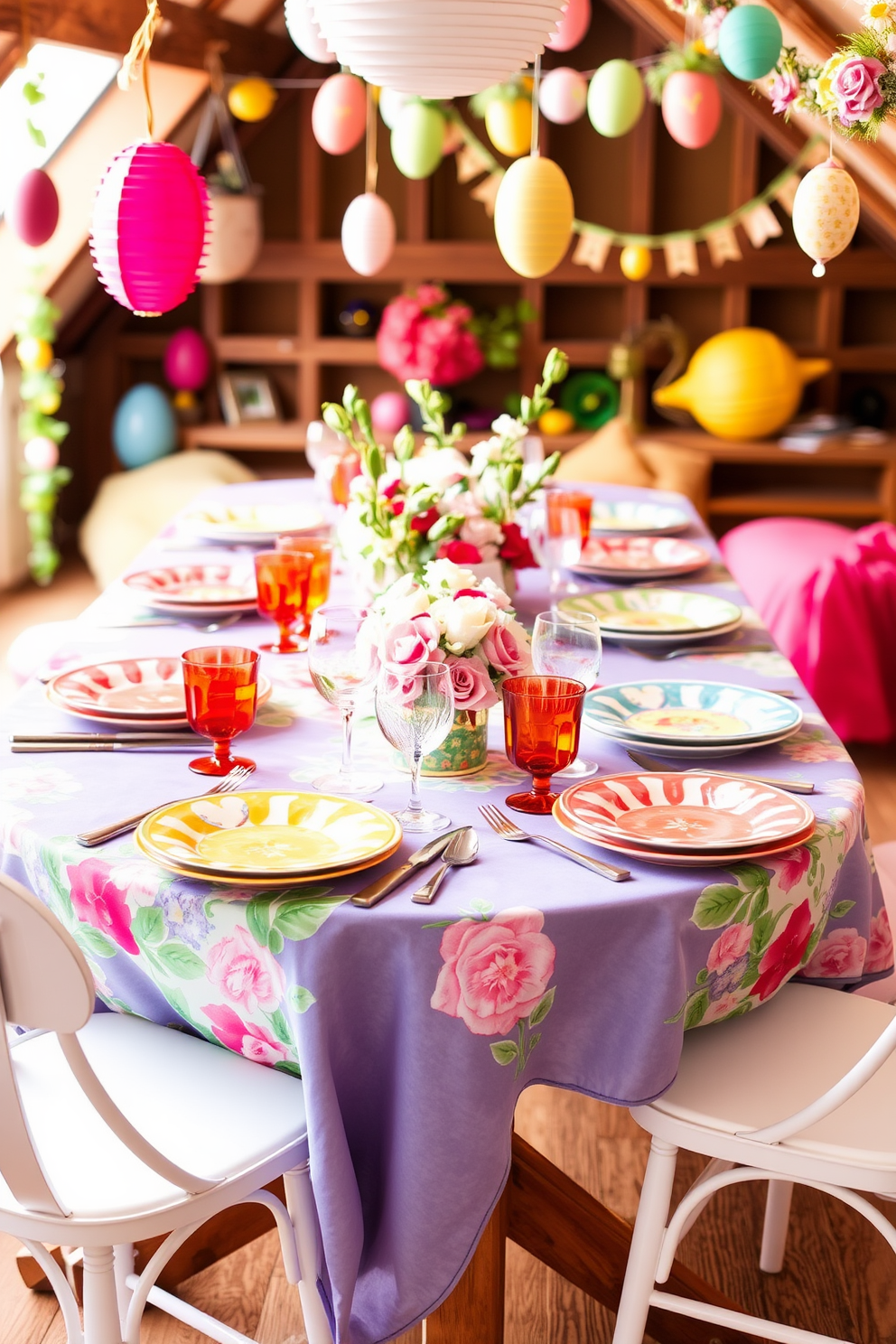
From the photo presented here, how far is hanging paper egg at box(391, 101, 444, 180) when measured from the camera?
10.7 ft

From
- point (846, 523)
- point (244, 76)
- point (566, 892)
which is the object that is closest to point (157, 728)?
point (566, 892)

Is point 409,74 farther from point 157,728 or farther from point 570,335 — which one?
point 570,335

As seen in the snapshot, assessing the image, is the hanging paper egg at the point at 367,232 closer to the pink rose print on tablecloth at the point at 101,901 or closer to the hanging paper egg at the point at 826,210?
the hanging paper egg at the point at 826,210

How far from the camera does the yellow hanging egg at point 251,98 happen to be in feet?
14.6

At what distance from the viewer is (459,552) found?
2.02m

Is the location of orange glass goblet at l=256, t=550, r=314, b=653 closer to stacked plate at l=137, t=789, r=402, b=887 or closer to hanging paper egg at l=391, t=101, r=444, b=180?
stacked plate at l=137, t=789, r=402, b=887

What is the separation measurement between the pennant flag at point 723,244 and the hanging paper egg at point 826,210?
296cm

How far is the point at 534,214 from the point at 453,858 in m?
1.27

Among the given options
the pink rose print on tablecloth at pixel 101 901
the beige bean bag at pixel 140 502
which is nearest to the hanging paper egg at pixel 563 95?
the beige bean bag at pixel 140 502

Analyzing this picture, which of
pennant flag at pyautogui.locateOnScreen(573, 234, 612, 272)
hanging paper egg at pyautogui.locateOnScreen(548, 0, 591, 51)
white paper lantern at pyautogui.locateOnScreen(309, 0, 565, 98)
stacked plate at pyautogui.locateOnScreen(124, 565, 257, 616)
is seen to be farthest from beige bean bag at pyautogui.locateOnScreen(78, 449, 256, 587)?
white paper lantern at pyautogui.locateOnScreen(309, 0, 565, 98)

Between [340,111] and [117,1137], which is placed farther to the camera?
[340,111]

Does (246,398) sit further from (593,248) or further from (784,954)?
(784,954)

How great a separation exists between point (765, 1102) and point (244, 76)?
4.16 metres

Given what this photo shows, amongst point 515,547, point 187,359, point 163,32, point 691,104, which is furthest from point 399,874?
point 187,359
